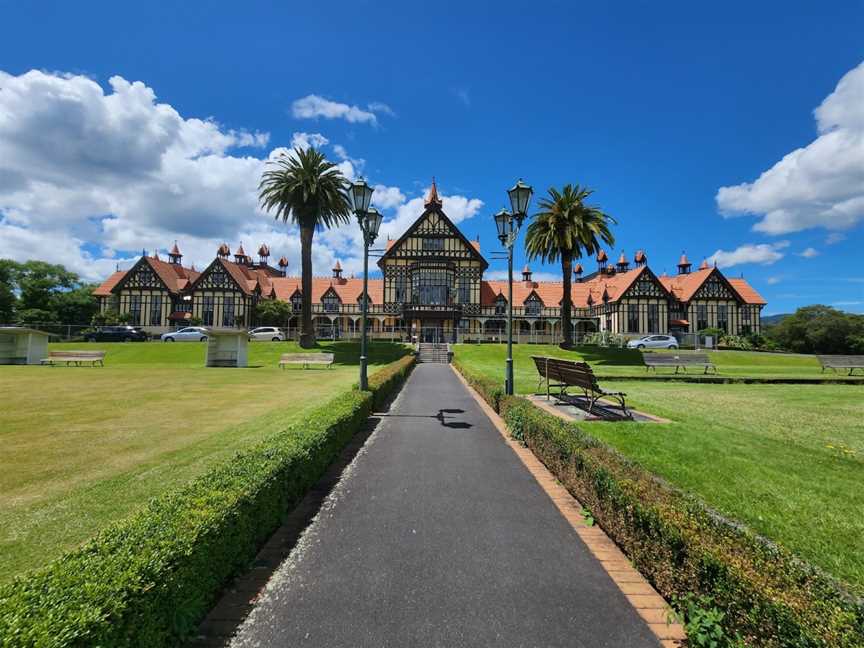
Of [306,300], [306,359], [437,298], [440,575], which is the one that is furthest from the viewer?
[437,298]

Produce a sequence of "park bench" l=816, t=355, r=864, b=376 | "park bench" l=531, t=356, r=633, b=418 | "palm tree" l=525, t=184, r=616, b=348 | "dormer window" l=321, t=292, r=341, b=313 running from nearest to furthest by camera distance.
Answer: "park bench" l=531, t=356, r=633, b=418, "park bench" l=816, t=355, r=864, b=376, "palm tree" l=525, t=184, r=616, b=348, "dormer window" l=321, t=292, r=341, b=313

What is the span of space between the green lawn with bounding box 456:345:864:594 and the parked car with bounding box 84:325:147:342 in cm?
4863

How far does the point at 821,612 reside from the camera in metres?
2.25

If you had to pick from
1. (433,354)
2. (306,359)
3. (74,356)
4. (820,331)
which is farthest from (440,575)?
(820,331)

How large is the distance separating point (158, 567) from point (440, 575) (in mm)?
2256

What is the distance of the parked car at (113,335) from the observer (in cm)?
4253

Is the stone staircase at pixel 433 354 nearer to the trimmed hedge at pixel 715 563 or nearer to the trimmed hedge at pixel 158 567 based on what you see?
the trimmed hedge at pixel 715 563

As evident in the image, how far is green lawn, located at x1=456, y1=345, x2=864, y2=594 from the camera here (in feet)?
14.0

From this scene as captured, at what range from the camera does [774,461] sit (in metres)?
6.56

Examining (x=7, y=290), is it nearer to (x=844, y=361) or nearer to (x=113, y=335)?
(x=113, y=335)

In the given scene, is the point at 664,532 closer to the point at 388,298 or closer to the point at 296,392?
the point at 296,392

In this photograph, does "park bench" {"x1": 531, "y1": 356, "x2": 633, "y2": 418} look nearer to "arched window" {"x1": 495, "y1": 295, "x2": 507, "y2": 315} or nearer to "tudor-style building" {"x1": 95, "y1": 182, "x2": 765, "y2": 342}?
"tudor-style building" {"x1": 95, "y1": 182, "x2": 765, "y2": 342}

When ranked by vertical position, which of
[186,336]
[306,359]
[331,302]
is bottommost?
[306,359]

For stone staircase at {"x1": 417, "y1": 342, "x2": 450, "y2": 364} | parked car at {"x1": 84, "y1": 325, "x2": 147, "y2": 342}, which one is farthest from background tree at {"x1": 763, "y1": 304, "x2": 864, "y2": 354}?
parked car at {"x1": 84, "y1": 325, "x2": 147, "y2": 342}
